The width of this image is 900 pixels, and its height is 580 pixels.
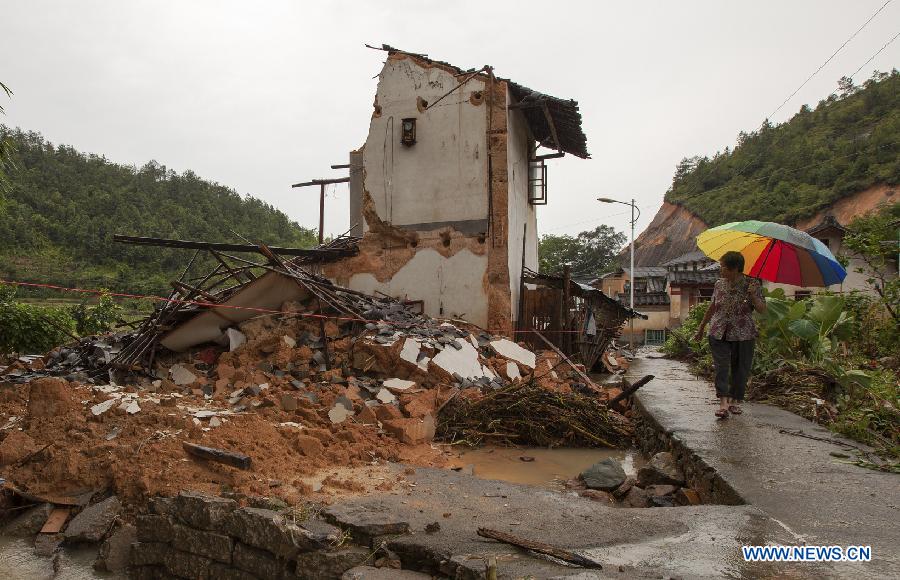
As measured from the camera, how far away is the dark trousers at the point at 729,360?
5055 millimetres

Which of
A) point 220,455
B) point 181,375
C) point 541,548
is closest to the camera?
point 541,548

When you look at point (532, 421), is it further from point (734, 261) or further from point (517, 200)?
point (517, 200)

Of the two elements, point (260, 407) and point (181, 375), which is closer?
point (260, 407)

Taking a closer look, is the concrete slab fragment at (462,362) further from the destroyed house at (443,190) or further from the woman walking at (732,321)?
the woman walking at (732,321)

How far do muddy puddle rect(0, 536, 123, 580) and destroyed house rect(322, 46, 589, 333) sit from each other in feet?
24.8

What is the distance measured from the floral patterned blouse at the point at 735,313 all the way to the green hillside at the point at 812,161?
29512 mm

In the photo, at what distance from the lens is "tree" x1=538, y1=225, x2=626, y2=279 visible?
48344 millimetres

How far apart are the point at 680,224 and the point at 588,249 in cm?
795

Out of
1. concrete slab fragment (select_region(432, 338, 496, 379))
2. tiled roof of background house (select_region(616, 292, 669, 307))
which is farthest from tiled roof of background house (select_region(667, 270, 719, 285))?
concrete slab fragment (select_region(432, 338, 496, 379))

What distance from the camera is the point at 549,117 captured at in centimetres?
1129

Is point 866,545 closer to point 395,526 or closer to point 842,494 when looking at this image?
point 842,494

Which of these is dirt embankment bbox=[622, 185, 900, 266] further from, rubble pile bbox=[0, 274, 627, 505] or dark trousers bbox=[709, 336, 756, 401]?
dark trousers bbox=[709, 336, 756, 401]

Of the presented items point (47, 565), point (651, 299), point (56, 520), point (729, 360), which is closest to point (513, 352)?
point (729, 360)

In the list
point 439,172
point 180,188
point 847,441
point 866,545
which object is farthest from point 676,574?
point 180,188
